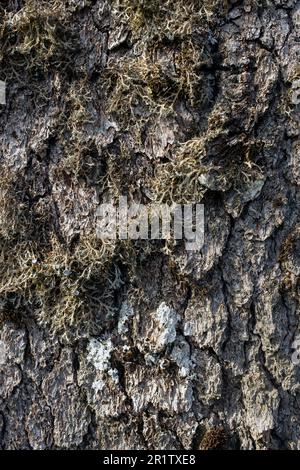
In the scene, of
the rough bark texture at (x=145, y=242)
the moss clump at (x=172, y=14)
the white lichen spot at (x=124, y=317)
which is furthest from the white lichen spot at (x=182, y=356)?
the moss clump at (x=172, y=14)

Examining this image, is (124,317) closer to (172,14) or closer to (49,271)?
(49,271)

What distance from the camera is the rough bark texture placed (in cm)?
150

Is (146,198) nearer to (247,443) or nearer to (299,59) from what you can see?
(299,59)

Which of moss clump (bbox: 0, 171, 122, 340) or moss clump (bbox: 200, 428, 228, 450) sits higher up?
moss clump (bbox: 0, 171, 122, 340)

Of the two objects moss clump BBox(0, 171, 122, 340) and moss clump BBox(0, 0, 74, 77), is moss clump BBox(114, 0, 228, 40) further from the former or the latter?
moss clump BBox(0, 171, 122, 340)

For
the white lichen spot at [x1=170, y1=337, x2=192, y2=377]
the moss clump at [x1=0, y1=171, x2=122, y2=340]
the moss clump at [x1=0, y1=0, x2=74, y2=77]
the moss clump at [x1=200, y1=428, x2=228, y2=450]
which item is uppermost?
the moss clump at [x1=0, y1=0, x2=74, y2=77]

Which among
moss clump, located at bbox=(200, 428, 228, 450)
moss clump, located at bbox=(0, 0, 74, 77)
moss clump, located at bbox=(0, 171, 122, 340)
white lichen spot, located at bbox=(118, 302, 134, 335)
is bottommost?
moss clump, located at bbox=(200, 428, 228, 450)

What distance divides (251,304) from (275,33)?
80cm

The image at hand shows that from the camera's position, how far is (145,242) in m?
1.56

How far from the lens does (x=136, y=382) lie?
1.59m

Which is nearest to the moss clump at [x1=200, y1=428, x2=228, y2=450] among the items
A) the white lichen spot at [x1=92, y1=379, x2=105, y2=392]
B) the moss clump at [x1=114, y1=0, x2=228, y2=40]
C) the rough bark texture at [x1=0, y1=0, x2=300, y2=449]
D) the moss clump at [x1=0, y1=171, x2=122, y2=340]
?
the rough bark texture at [x1=0, y1=0, x2=300, y2=449]

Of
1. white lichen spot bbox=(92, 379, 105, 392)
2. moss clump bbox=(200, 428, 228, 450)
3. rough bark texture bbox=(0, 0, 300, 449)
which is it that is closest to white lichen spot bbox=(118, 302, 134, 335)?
rough bark texture bbox=(0, 0, 300, 449)

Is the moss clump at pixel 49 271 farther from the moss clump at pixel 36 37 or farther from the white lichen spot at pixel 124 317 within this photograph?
the moss clump at pixel 36 37

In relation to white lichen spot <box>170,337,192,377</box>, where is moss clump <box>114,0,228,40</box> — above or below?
above
